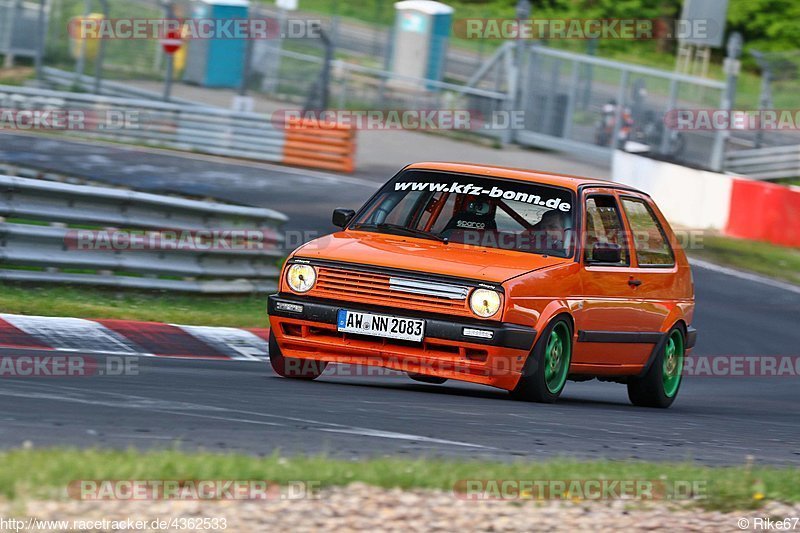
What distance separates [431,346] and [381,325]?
0.33m

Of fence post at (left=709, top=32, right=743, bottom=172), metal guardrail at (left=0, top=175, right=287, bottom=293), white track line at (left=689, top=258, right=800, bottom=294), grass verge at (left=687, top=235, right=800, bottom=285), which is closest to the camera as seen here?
metal guardrail at (left=0, top=175, right=287, bottom=293)

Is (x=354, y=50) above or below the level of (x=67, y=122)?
above

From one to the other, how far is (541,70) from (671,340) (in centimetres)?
2113

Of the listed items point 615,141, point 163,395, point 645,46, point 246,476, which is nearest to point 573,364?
point 163,395

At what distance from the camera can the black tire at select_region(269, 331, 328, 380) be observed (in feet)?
30.3

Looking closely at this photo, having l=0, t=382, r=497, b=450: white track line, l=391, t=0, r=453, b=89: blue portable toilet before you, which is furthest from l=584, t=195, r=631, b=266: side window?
l=391, t=0, r=453, b=89: blue portable toilet

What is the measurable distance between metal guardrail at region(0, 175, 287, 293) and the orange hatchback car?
9.63ft

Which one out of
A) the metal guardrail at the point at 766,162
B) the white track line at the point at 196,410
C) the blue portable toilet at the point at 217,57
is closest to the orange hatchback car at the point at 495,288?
the white track line at the point at 196,410

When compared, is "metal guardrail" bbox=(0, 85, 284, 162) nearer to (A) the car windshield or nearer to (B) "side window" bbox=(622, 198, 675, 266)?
(B) "side window" bbox=(622, 198, 675, 266)

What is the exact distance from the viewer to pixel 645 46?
52438mm

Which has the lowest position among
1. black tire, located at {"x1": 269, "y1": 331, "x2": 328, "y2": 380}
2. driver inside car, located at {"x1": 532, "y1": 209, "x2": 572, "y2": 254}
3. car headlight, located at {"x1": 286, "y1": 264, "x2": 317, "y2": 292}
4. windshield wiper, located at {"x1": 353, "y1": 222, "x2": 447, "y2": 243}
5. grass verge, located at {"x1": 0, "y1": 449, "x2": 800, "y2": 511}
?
black tire, located at {"x1": 269, "y1": 331, "x2": 328, "y2": 380}

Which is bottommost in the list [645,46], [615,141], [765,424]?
[765,424]

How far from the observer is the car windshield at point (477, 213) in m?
9.46

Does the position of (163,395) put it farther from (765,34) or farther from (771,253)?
(765,34)
